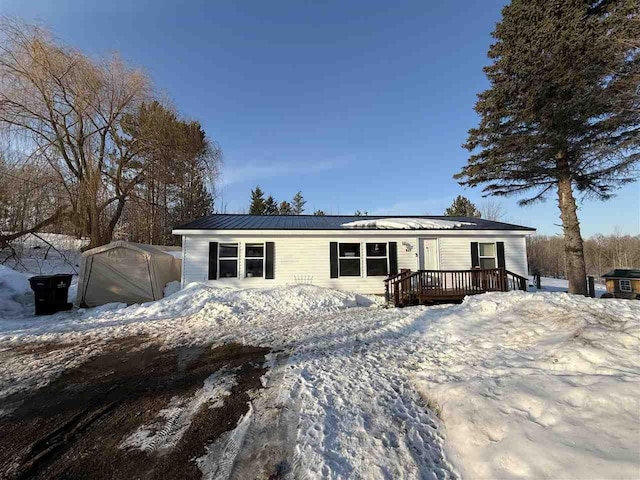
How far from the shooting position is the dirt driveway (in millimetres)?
2355

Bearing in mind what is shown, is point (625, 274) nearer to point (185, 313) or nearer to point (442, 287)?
point (442, 287)

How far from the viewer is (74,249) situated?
41.2 ft

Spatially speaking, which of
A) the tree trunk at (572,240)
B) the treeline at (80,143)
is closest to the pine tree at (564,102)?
the tree trunk at (572,240)

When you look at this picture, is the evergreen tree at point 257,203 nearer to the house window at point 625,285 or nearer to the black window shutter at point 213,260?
the black window shutter at point 213,260

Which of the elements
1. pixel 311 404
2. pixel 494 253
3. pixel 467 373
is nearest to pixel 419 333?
pixel 467 373

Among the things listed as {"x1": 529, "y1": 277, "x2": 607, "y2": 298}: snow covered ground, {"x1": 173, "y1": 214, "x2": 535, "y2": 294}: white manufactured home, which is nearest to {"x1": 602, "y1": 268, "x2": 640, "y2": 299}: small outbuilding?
{"x1": 529, "y1": 277, "x2": 607, "y2": 298}: snow covered ground

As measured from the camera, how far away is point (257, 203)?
3469cm

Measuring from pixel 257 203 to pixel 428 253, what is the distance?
25981 millimetres

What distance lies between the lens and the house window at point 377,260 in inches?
472

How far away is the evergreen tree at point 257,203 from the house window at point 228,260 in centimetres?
2359

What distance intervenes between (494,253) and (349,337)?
970cm

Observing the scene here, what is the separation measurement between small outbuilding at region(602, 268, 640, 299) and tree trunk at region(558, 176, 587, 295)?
8.62ft

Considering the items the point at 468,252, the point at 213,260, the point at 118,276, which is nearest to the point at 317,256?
the point at 213,260

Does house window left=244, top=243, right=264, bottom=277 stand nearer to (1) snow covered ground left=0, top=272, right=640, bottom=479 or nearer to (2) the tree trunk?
(1) snow covered ground left=0, top=272, right=640, bottom=479
